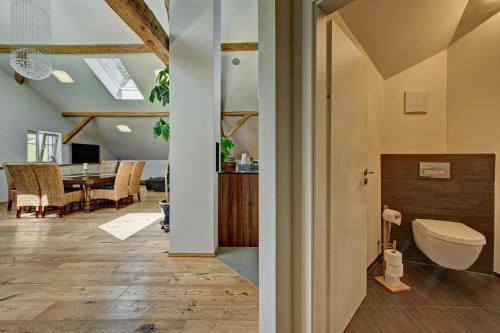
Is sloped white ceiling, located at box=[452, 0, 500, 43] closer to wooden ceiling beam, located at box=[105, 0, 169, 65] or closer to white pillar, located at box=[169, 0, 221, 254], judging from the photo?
white pillar, located at box=[169, 0, 221, 254]

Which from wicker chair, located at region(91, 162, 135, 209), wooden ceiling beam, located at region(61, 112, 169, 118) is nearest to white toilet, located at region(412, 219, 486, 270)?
wicker chair, located at region(91, 162, 135, 209)

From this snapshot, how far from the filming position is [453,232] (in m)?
1.84

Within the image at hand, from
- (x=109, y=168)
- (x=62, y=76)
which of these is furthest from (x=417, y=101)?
(x=62, y=76)

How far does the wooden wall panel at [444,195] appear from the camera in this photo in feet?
6.87

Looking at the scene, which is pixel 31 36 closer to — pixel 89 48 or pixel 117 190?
pixel 89 48

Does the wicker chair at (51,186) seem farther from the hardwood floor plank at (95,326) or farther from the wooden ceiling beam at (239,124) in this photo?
the wooden ceiling beam at (239,124)

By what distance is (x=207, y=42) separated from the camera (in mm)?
2516

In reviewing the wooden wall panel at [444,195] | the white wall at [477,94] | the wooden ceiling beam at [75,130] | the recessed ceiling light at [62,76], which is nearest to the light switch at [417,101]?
the white wall at [477,94]

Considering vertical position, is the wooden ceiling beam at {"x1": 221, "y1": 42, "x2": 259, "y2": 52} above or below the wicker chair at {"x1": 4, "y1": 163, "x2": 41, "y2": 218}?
above

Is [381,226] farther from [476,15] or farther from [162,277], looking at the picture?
[162,277]

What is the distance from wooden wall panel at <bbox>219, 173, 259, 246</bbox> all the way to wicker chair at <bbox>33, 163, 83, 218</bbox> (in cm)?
324

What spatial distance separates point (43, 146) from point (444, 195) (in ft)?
28.0

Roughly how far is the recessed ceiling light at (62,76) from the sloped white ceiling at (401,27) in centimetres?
683

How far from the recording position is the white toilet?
1.71 m
